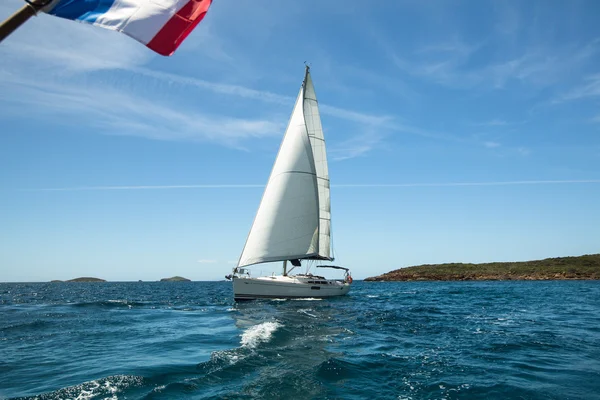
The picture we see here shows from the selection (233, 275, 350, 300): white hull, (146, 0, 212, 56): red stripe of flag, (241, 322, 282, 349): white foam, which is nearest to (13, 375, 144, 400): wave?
(241, 322, 282, 349): white foam

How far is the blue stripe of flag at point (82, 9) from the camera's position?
5086 millimetres

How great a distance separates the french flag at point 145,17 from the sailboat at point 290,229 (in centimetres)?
3115

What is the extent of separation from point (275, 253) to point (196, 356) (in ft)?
77.4

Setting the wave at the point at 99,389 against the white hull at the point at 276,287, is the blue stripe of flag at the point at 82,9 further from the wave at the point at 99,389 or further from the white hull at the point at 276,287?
the white hull at the point at 276,287

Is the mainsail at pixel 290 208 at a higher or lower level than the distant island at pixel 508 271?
higher

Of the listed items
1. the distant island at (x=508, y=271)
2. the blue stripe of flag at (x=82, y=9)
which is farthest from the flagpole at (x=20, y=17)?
the distant island at (x=508, y=271)

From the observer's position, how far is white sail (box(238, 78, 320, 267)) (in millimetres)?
37375

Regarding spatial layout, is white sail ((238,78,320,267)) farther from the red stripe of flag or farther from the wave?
the red stripe of flag

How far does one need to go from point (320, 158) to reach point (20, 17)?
40.1 metres

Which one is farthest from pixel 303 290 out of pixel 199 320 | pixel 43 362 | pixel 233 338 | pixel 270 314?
pixel 43 362

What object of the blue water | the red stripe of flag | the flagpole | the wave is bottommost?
the blue water

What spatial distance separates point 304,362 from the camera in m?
13.0

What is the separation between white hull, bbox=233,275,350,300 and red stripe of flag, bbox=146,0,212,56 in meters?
31.0

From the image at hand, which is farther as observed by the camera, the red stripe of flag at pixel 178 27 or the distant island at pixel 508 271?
the distant island at pixel 508 271
